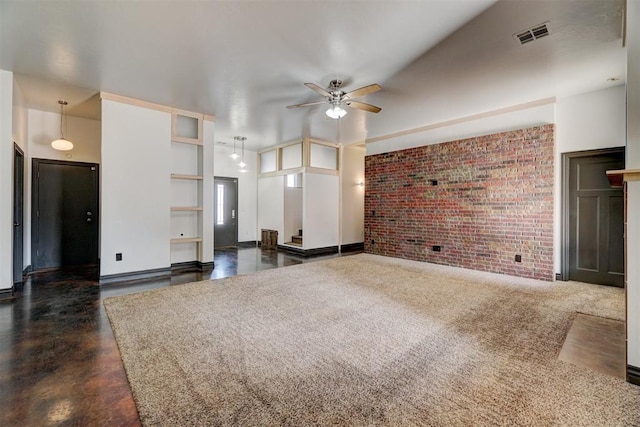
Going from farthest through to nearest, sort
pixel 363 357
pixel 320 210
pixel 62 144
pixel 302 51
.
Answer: pixel 320 210 → pixel 62 144 → pixel 302 51 → pixel 363 357

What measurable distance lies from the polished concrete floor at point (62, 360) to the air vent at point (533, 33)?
14.9ft

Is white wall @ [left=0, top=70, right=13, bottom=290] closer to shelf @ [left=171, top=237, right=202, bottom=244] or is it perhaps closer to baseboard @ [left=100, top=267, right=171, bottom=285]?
baseboard @ [left=100, top=267, right=171, bottom=285]

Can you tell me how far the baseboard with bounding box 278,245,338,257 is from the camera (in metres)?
7.22

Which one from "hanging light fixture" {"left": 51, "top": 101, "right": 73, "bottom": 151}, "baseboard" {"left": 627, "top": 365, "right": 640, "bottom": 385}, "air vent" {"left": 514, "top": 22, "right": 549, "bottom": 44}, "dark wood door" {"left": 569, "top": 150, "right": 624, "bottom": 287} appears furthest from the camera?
"hanging light fixture" {"left": 51, "top": 101, "right": 73, "bottom": 151}

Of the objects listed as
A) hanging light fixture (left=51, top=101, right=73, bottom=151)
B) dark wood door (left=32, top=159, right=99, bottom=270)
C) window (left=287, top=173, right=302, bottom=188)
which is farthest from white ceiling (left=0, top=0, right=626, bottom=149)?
window (left=287, top=173, right=302, bottom=188)

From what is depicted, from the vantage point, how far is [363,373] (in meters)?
2.02

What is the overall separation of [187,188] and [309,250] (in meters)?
3.21

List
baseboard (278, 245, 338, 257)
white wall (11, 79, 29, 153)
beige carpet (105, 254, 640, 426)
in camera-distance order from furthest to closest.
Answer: baseboard (278, 245, 338, 257), white wall (11, 79, 29, 153), beige carpet (105, 254, 640, 426)

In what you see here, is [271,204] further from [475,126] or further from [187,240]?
[475,126]

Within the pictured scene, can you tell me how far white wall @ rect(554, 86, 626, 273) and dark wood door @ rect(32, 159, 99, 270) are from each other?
8.51 meters

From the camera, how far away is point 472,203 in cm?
537

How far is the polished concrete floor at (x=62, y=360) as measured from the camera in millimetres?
1674

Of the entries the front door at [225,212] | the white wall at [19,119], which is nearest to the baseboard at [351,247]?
the front door at [225,212]

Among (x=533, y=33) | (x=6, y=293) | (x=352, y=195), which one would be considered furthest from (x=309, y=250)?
(x=533, y=33)
